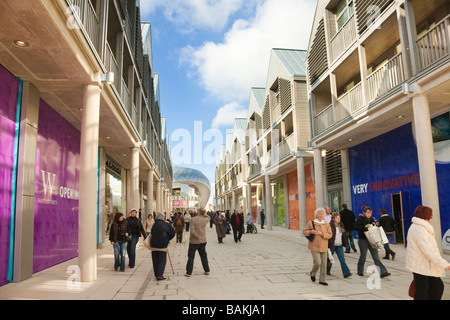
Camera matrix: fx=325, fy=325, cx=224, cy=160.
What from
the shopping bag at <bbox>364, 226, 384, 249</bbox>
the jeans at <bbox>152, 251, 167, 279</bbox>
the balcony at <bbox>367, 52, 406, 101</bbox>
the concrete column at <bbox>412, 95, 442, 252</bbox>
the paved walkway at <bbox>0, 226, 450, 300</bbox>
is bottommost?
the paved walkway at <bbox>0, 226, 450, 300</bbox>

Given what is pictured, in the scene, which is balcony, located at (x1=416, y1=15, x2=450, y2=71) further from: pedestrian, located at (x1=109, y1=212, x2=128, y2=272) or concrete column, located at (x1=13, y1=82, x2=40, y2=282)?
concrete column, located at (x1=13, y1=82, x2=40, y2=282)

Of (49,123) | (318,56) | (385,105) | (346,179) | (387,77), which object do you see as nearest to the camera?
(49,123)

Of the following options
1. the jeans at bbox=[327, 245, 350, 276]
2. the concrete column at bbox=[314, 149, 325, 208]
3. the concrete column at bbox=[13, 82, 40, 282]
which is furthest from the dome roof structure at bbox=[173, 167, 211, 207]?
the jeans at bbox=[327, 245, 350, 276]

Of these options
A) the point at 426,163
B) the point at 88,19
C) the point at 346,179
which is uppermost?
the point at 88,19

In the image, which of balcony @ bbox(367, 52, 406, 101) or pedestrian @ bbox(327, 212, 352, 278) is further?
balcony @ bbox(367, 52, 406, 101)

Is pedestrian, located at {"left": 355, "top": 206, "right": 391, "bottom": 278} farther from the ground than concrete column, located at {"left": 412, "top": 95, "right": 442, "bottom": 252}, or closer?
closer

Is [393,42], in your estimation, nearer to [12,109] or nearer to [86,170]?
[86,170]

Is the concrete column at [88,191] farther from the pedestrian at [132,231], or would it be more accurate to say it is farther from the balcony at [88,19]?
the pedestrian at [132,231]

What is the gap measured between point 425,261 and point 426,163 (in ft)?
18.5

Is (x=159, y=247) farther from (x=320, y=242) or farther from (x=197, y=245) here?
(x=320, y=242)

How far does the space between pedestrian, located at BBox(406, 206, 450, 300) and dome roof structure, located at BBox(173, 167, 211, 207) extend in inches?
4141

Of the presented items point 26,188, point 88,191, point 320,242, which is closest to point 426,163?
point 320,242

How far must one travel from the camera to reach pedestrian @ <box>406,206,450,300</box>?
405 cm

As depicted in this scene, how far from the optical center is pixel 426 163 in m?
8.81
